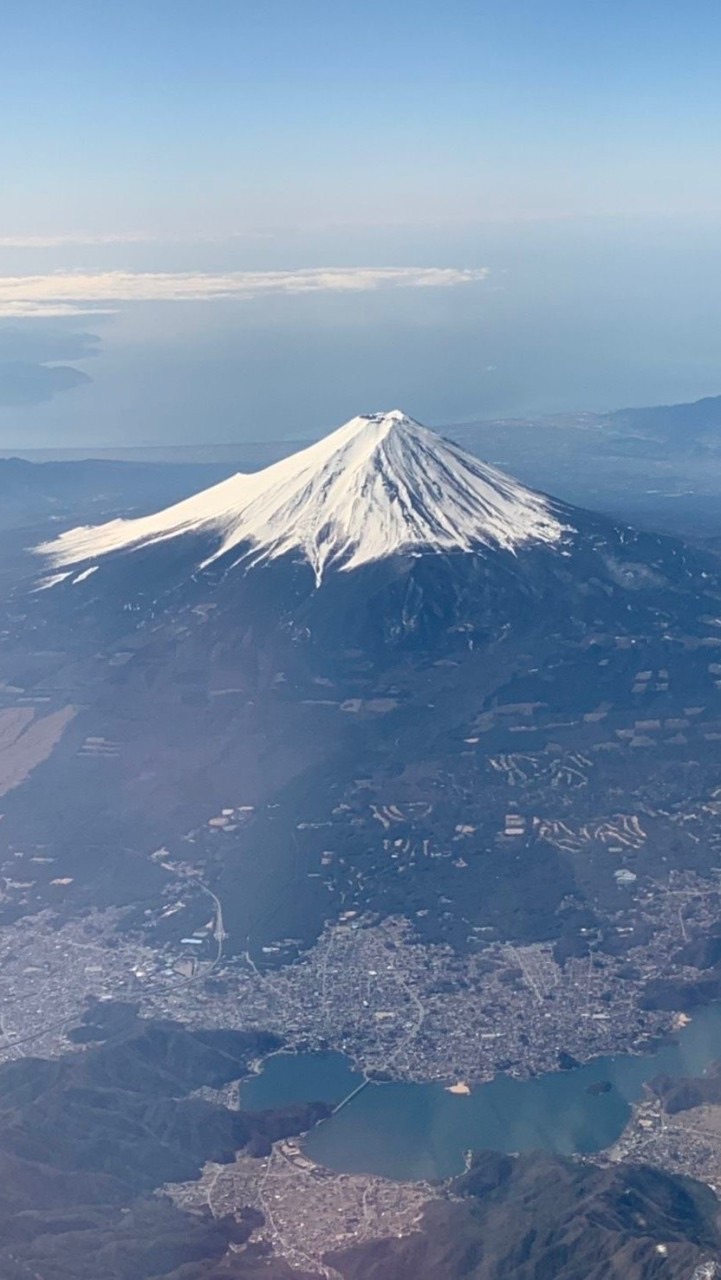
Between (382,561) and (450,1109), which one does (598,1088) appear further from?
(382,561)

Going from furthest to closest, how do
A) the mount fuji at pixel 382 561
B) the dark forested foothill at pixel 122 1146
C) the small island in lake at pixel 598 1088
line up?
the mount fuji at pixel 382 561 < the small island in lake at pixel 598 1088 < the dark forested foothill at pixel 122 1146

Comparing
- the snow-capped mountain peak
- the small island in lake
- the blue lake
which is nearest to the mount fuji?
the snow-capped mountain peak

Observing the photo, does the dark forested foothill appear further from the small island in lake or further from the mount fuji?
the mount fuji

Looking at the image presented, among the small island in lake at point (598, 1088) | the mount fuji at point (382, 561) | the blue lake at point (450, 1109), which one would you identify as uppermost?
the mount fuji at point (382, 561)

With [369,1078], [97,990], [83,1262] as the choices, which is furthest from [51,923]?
[83,1262]

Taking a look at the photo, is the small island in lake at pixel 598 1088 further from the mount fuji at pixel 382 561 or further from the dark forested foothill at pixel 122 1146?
the mount fuji at pixel 382 561

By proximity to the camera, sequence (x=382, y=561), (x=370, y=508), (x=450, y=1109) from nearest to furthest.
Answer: (x=450, y=1109)
(x=382, y=561)
(x=370, y=508)

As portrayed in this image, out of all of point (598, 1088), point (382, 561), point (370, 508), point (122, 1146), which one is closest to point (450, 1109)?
point (598, 1088)

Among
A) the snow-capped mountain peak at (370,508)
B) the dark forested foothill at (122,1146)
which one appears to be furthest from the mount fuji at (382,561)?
the dark forested foothill at (122,1146)
